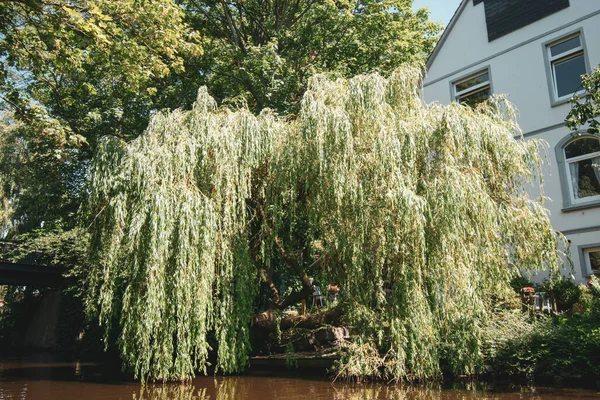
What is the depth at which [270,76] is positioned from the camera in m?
15.4

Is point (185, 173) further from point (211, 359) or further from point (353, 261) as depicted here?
point (211, 359)

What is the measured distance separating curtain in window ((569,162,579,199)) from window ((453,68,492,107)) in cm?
376

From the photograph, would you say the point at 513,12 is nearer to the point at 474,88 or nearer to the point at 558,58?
the point at 558,58

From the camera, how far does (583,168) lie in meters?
12.5

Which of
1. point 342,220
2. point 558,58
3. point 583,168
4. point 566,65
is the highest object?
point 558,58

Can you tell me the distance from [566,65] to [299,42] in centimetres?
851

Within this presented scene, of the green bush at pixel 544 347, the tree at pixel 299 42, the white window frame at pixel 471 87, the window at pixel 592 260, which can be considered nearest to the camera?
the green bush at pixel 544 347

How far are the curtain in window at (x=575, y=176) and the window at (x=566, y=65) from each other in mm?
1877

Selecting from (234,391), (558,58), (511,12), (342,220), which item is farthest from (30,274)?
(558,58)

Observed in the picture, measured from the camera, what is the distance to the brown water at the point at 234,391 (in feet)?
24.2

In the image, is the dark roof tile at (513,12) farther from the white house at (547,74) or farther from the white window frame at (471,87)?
the white window frame at (471,87)

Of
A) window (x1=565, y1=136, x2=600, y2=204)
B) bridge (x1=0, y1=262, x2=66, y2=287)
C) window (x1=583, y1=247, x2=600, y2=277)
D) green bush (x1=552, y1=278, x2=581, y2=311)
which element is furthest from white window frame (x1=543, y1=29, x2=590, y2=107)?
bridge (x1=0, y1=262, x2=66, y2=287)

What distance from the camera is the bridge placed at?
18344 mm

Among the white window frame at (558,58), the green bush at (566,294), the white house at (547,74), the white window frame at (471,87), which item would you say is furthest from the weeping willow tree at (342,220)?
the white window frame at (471,87)
